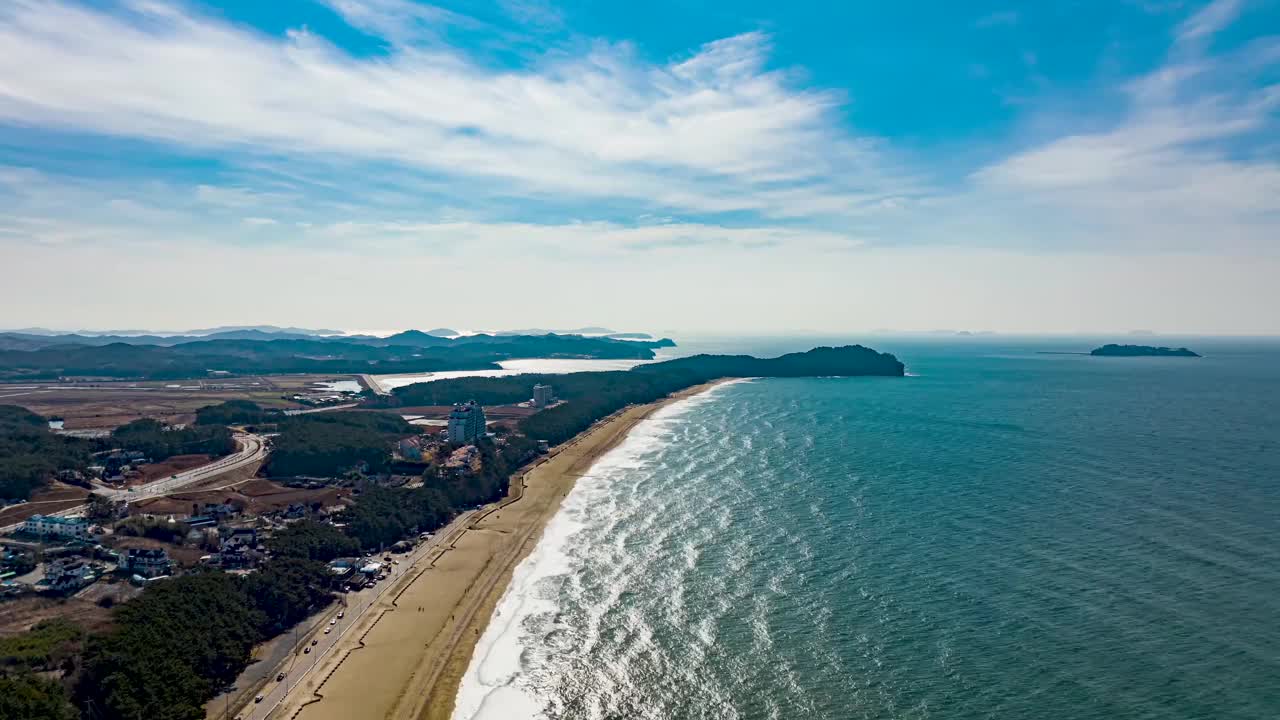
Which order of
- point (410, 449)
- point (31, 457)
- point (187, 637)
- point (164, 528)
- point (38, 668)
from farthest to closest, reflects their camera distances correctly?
1. point (410, 449)
2. point (31, 457)
3. point (164, 528)
4. point (187, 637)
5. point (38, 668)

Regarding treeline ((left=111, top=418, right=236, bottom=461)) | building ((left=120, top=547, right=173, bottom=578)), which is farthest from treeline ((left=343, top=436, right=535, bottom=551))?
treeline ((left=111, top=418, right=236, bottom=461))

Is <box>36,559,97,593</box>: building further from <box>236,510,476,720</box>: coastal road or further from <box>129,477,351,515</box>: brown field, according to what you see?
<box>236,510,476,720</box>: coastal road

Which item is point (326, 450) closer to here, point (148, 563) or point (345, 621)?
point (148, 563)

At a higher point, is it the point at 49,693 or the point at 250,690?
the point at 49,693

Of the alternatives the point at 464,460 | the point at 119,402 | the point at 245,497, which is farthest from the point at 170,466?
the point at 119,402

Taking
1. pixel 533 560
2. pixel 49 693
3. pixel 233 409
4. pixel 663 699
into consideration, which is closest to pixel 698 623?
pixel 663 699

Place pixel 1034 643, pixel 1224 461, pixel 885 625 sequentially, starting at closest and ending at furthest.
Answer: pixel 1034 643, pixel 885 625, pixel 1224 461

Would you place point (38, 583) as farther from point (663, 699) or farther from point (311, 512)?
point (663, 699)
